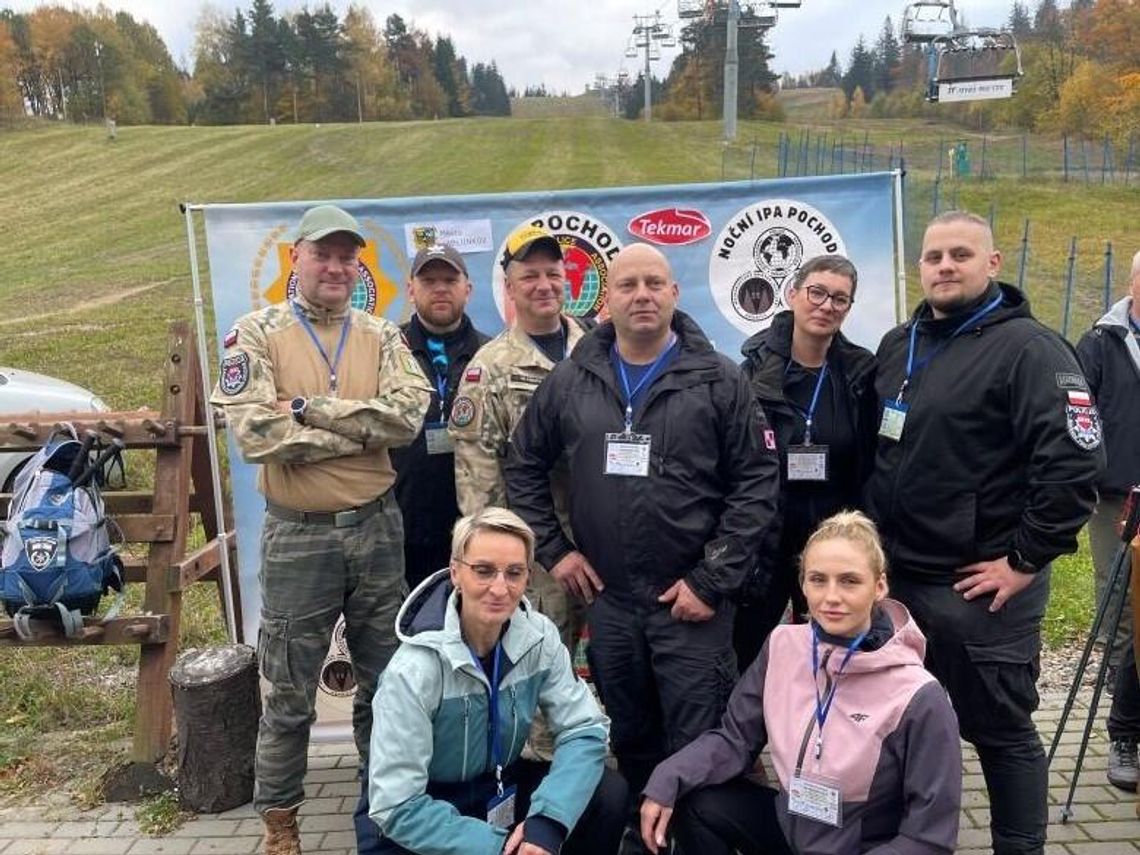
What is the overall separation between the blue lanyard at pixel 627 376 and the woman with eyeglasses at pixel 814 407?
0.37m

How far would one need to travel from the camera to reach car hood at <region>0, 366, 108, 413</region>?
23.5ft

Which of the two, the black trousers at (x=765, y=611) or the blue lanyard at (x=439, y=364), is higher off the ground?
the blue lanyard at (x=439, y=364)

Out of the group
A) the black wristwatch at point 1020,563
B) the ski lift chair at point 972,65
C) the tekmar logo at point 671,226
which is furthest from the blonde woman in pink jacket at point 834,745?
the ski lift chair at point 972,65

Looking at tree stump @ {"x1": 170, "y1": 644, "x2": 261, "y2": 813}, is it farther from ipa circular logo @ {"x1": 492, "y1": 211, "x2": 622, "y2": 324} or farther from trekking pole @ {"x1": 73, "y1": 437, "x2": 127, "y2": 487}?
ipa circular logo @ {"x1": 492, "y1": 211, "x2": 622, "y2": 324}

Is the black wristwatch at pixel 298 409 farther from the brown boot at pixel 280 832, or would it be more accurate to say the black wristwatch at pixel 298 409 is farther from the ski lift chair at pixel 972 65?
the ski lift chair at pixel 972 65

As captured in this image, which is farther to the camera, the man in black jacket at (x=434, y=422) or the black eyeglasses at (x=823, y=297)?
the man in black jacket at (x=434, y=422)

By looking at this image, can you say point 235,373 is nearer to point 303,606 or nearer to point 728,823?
point 303,606

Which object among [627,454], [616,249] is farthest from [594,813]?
[616,249]

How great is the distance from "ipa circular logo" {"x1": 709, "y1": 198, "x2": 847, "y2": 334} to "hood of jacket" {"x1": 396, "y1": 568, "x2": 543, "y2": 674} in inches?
87.6

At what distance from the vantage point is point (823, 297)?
3180 millimetres

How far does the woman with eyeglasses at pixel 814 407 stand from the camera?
3.20 metres

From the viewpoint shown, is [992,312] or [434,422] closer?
[992,312]

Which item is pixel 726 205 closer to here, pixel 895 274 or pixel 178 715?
pixel 895 274

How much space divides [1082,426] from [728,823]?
1507 millimetres
